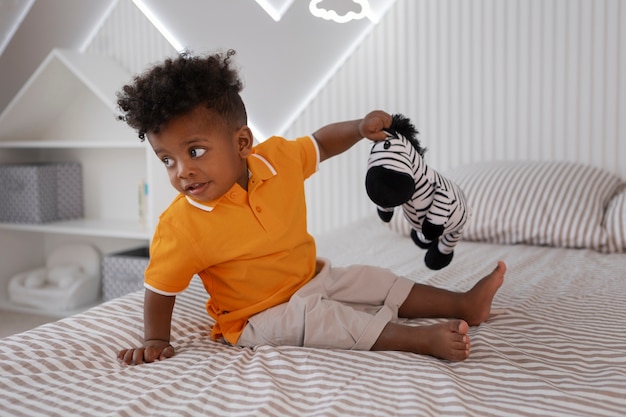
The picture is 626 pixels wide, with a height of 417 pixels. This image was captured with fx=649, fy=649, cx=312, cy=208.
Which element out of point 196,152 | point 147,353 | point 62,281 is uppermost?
point 196,152

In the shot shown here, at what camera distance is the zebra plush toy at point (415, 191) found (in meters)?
1.11

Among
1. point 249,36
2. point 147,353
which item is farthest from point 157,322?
point 249,36

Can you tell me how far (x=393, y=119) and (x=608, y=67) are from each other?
1.18 meters

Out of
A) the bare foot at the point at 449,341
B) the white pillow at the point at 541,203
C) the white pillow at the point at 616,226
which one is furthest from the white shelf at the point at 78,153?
the bare foot at the point at 449,341

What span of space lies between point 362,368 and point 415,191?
40 cm

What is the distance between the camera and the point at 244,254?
1.09 m

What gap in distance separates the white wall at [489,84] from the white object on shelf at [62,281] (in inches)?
40.3

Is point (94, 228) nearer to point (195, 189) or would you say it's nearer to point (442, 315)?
point (195, 189)

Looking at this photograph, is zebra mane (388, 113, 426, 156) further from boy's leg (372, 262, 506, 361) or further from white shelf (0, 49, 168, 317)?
white shelf (0, 49, 168, 317)

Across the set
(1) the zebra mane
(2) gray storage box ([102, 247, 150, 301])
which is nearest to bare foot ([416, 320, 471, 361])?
(1) the zebra mane

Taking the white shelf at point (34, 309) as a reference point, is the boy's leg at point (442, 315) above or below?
above

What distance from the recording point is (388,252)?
5.94 ft

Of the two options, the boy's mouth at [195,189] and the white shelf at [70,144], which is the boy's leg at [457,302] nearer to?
the boy's mouth at [195,189]

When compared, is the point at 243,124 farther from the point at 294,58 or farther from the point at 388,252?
the point at 294,58
